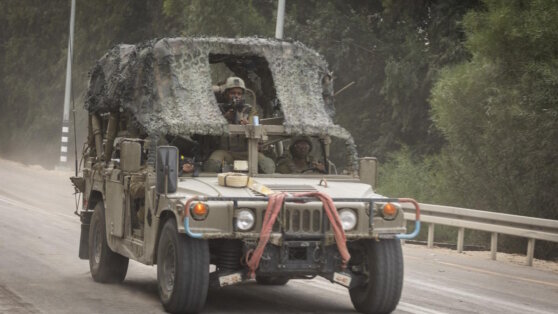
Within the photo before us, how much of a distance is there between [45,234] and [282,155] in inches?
321

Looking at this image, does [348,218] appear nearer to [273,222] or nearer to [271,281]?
[273,222]

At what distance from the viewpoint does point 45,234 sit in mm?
18781

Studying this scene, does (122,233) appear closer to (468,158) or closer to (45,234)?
(45,234)

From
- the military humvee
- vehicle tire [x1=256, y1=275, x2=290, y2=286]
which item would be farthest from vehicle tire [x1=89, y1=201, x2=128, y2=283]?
vehicle tire [x1=256, y1=275, x2=290, y2=286]

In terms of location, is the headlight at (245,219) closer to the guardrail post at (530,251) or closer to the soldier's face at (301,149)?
the soldier's face at (301,149)

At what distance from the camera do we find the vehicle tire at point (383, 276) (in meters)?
10.1

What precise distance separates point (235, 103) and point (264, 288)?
7.26 ft

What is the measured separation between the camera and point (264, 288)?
12.5m

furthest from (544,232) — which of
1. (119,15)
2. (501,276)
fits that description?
(119,15)

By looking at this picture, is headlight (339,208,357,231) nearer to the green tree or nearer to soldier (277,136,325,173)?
soldier (277,136,325,173)

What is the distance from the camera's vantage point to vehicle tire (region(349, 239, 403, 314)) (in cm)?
1006

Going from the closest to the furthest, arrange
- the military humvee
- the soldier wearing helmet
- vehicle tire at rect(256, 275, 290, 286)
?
the military humvee < the soldier wearing helmet < vehicle tire at rect(256, 275, 290, 286)

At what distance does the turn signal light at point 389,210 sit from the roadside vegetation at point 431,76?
24.7ft

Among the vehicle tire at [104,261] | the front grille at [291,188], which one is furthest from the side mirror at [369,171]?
the vehicle tire at [104,261]
